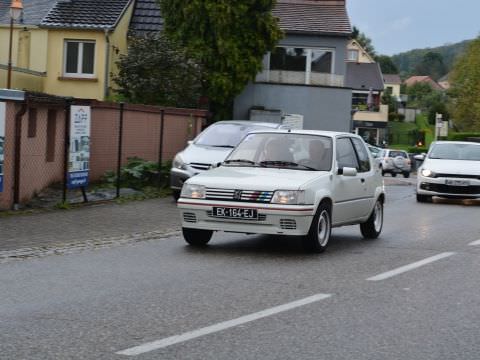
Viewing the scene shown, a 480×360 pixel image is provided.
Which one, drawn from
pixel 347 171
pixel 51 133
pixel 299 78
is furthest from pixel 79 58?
pixel 347 171

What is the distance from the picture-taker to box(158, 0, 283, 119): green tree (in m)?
35.8

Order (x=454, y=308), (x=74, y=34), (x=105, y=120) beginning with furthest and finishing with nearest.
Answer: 1. (x=74, y=34)
2. (x=105, y=120)
3. (x=454, y=308)

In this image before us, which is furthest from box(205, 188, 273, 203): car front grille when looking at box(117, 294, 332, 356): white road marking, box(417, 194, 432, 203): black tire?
box(417, 194, 432, 203): black tire

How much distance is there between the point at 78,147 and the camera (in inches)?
657

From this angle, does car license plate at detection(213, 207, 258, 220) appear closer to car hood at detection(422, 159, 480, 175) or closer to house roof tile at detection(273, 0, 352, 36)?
car hood at detection(422, 159, 480, 175)

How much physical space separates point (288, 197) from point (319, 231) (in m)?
0.83

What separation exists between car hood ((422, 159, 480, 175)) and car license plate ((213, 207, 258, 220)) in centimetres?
1208

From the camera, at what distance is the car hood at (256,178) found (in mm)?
11258

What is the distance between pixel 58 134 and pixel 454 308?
36.1ft

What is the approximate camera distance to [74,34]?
34.6 m

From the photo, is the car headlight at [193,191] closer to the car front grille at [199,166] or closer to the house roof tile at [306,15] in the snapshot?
the car front grille at [199,166]

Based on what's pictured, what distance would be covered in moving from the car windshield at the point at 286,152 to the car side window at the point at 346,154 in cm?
24

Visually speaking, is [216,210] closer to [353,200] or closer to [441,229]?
[353,200]

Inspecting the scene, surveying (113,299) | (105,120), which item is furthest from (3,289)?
(105,120)
